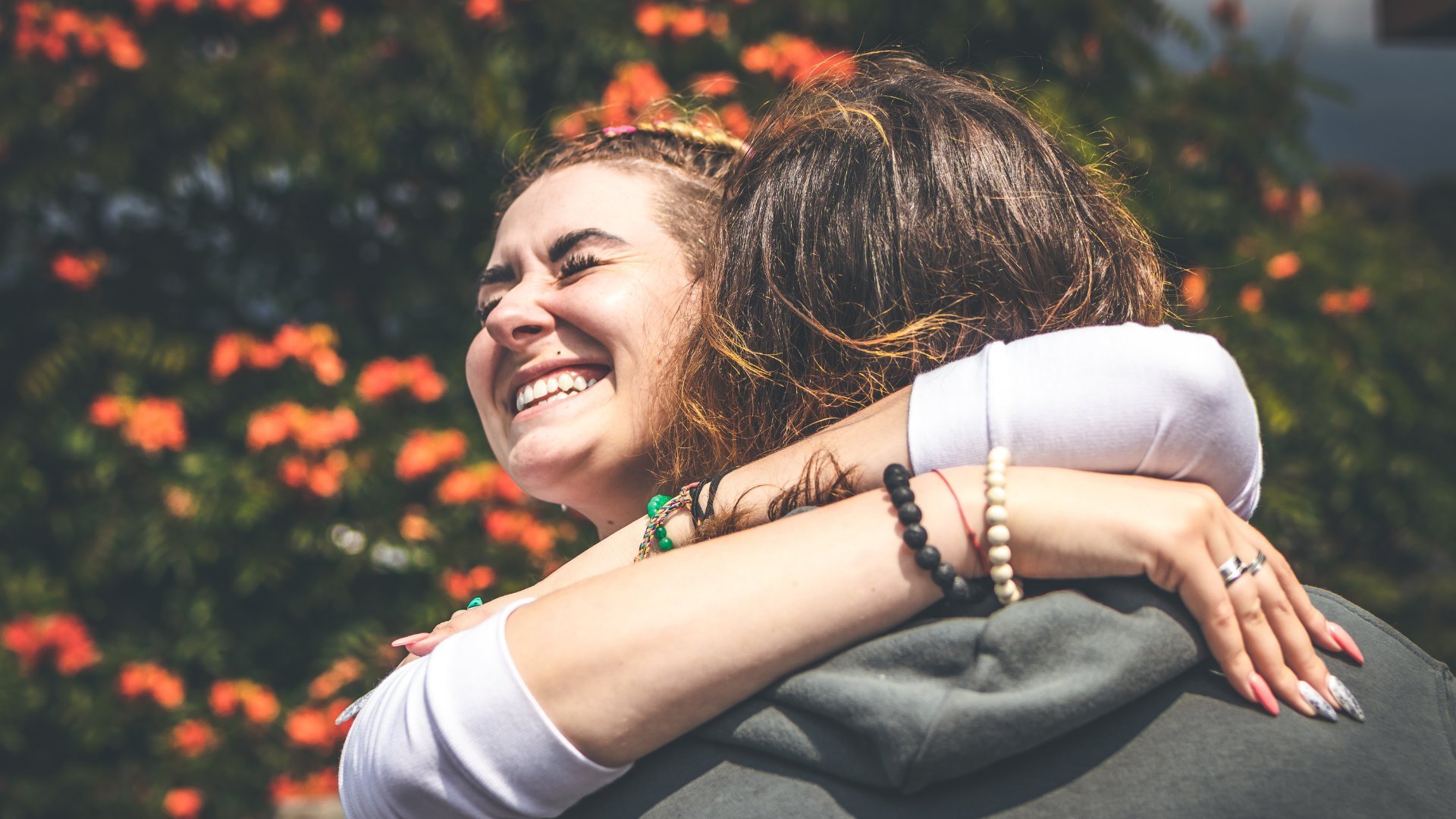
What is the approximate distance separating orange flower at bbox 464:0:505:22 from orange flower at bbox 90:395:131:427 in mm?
1986

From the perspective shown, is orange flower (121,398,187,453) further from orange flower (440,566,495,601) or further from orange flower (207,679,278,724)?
orange flower (440,566,495,601)

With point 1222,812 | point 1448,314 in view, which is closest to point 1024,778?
point 1222,812

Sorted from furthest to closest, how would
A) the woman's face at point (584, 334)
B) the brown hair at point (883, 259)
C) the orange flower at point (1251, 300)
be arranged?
the orange flower at point (1251, 300), the woman's face at point (584, 334), the brown hair at point (883, 259)

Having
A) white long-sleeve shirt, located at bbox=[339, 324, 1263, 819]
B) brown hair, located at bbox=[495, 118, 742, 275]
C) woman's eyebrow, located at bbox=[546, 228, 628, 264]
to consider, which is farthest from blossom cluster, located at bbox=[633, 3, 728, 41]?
white long-sleeve shirt, located at bbox=[339, 324, 1263, 819]

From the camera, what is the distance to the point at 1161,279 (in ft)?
5.27

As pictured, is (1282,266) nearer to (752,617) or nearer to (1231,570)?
(1231,570)

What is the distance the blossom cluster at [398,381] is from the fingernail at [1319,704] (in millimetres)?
3316

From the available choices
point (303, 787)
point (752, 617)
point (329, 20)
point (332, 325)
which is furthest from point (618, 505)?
point (329, 20)

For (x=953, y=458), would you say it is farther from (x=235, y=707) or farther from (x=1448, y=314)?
(x=1448, y=314)

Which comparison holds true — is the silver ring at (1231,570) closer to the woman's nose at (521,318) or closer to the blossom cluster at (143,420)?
the woman's nose at (521,318)

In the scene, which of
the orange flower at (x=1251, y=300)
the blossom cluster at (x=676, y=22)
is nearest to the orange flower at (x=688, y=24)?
the blossom cluster at (x=676, y=22)

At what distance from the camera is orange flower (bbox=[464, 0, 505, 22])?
4.00 metres

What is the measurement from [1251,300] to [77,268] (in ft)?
14.9

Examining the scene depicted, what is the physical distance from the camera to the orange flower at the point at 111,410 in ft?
12.5
